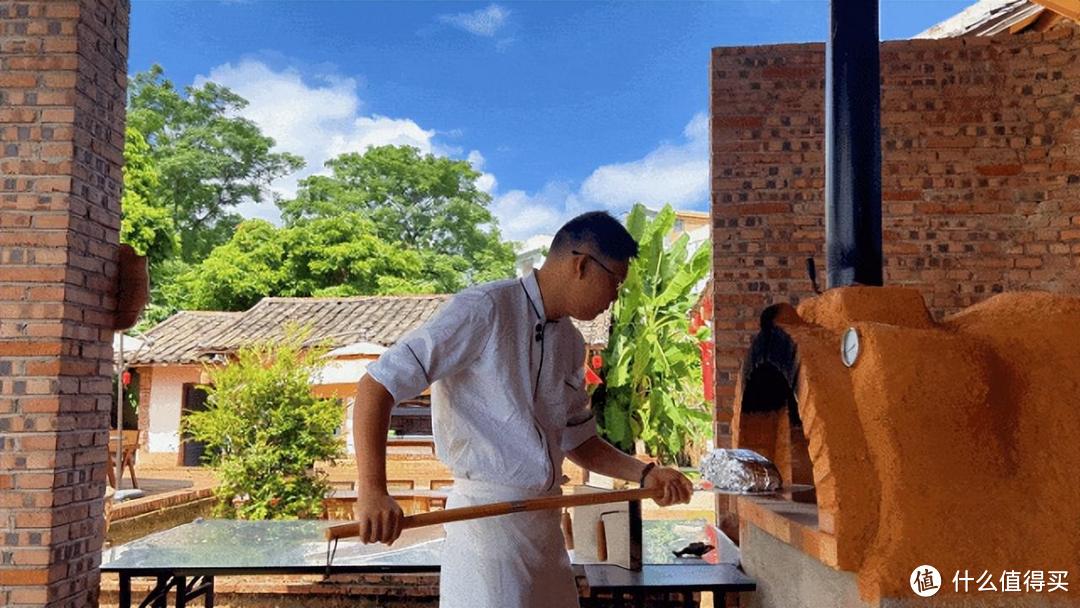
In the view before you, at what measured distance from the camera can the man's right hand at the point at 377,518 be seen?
178 centimetres

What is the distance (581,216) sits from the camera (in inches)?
83.0

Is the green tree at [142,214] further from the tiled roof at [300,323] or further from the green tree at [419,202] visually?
the green tree at [419,202]

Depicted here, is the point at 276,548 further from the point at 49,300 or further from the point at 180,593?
the point at 49,300

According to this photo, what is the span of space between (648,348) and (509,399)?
866 centimetres

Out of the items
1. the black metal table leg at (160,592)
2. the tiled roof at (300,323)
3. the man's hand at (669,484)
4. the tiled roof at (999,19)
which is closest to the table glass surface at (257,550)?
the black metal table leg at (160,592)

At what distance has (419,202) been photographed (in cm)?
2544

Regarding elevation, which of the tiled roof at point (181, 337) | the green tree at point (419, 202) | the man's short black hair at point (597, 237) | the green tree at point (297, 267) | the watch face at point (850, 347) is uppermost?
the green tree at point (419, 202)

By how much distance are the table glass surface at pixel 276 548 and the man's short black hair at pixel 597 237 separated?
1.74m

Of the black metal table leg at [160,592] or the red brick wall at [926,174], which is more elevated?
the red brick wall at [926,174]

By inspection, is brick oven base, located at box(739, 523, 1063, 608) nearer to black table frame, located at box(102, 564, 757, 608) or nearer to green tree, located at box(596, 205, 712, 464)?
black table frame, located at box(102, 564, 757, 608)

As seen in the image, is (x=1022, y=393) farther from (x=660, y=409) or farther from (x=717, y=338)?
(x=660, y=409)

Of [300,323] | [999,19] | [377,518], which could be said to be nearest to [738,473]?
[377,518]

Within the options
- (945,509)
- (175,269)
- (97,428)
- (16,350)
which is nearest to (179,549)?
(97,428)

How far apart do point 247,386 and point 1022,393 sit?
22.3 feet
